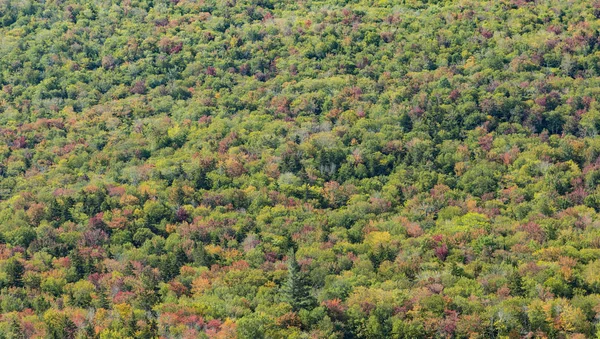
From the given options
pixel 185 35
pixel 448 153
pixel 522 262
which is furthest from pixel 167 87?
pixel 522 262

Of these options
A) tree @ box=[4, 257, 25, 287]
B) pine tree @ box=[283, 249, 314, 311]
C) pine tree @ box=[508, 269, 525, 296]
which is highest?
pine tree @ box=[283, 249, 314, 311]

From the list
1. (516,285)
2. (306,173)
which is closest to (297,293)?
(516,285)

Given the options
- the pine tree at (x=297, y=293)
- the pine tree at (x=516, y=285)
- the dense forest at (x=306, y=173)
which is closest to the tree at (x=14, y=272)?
the dense forest at (x=306, y=173)

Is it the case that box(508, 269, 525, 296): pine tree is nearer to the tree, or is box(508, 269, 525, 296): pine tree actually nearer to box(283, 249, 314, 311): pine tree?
box(283, 249, 314, 311): pine tree

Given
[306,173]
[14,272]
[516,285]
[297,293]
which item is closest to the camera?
[297,293]

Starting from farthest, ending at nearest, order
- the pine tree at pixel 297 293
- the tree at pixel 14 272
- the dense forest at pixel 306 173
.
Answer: the tree at pixel 14 272
the dense forest at pixel 306 173
the pine tree at pixel 297 293

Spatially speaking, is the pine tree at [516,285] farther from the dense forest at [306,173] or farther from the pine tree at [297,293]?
the pine tree at [297,293]

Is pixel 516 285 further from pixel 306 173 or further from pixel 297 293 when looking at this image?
pixel 306 173

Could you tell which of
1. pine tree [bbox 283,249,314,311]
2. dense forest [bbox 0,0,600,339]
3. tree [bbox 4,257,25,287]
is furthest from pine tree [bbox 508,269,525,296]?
tree [bbox 4,257,25,287]
